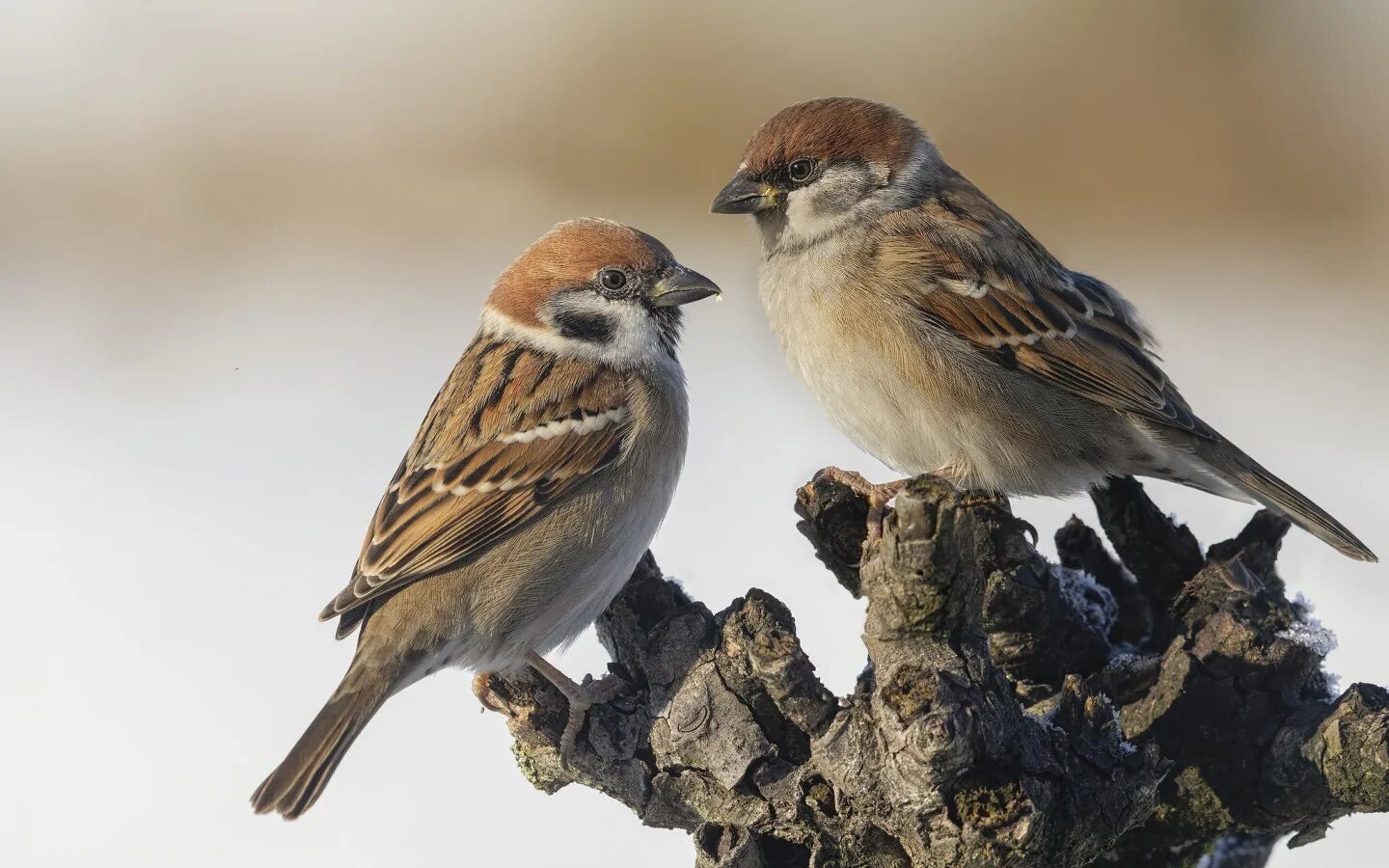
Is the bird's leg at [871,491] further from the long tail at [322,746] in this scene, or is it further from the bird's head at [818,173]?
the long tail at [322,746]

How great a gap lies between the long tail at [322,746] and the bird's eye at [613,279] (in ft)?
3.39

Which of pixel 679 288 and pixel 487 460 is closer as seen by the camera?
pixel 487 460

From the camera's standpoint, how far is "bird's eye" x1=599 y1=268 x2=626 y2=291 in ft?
10.6

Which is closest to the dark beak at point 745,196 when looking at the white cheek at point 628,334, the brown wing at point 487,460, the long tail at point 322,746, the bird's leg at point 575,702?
the white cheek at point 628,334

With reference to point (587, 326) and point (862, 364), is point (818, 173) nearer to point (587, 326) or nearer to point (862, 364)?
point (862, 364)

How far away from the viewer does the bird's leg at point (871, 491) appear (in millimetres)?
2537

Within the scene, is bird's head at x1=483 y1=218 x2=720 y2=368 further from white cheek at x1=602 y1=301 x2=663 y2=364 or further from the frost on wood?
the frost on wood

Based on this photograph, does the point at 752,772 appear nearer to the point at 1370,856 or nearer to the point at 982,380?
the point at 982,380

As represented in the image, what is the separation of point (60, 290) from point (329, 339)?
1296 mm

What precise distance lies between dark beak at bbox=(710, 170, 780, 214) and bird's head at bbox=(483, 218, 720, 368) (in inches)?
11.6

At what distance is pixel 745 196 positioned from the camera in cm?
351

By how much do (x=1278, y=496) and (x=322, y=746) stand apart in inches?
84.5

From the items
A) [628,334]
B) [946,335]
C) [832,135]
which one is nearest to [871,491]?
[946,335]

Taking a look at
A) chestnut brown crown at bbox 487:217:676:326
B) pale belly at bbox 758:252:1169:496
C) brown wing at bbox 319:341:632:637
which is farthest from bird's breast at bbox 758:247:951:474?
brown wing at bbox 319:341:632:637
